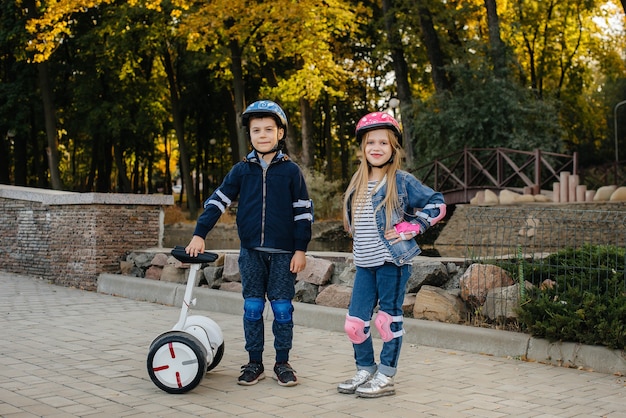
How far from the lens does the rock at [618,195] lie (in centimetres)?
2027

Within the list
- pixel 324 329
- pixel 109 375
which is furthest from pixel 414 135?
pixel 109 375

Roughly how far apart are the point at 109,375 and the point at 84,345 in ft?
4.14

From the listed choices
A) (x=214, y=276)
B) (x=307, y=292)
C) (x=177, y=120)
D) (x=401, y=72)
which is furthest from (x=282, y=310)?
(x=177, y=120)

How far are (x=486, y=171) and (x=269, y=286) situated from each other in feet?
58.9

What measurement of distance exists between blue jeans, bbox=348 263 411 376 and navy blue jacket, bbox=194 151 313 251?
1.71 feet

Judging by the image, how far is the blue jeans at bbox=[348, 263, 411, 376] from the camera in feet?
17.5

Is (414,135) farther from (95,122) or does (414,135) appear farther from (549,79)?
(549,79)

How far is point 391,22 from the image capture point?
26438 millimetres

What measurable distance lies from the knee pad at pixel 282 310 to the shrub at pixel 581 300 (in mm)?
2054

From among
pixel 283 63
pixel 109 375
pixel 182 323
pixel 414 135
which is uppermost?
pixel 283 63

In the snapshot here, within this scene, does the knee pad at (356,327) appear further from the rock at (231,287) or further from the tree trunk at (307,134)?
the tree trunk at (307,134)

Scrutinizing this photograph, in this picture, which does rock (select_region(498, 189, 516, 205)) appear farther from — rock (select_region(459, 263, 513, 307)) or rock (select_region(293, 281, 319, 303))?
rock (select_region(459, 263, 513, 307))

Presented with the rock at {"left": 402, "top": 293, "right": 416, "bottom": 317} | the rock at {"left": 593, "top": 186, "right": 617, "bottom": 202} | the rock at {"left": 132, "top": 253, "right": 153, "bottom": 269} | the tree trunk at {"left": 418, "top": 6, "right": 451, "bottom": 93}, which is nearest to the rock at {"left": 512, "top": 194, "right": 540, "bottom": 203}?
the rock at {"left": 593, "top": 186, "right": 617, "bottom": 202}

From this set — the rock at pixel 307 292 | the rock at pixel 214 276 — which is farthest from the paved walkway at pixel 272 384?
the rock at pixel 214 276
